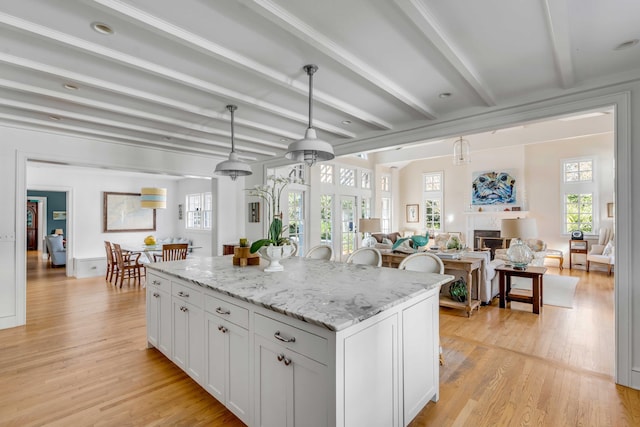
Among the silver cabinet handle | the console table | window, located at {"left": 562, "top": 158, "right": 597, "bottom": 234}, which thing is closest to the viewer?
the silver cabinet handle

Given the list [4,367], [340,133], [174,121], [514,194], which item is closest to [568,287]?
[514,194]

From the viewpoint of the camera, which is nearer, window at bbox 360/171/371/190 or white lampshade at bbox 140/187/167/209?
white lampshade at bbox 140/187/167/209

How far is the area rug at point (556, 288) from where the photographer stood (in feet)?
15.8

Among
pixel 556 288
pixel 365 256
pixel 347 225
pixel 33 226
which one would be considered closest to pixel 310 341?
pixel 365 256

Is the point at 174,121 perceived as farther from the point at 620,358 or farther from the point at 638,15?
the point at 620,358

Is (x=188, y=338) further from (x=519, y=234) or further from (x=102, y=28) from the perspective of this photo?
(x=519, y=234)

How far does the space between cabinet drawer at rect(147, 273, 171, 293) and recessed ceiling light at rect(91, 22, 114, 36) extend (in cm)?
186

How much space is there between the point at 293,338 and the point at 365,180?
8.40 meters

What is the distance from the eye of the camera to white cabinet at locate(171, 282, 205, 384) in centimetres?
230

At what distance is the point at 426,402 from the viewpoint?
213cm

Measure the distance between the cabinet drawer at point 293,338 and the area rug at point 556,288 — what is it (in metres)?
4.75

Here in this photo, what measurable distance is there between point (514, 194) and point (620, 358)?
722 centimetres

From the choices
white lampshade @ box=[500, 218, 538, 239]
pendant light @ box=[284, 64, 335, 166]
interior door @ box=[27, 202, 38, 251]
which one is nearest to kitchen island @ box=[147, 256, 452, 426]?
pendant light @ box=[284, 64, 335, 166]

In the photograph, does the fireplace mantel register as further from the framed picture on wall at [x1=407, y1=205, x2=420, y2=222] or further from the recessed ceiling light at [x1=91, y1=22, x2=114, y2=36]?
the recessed ceiling light at [x1=91, y1=22, x2=114, y2=36]
